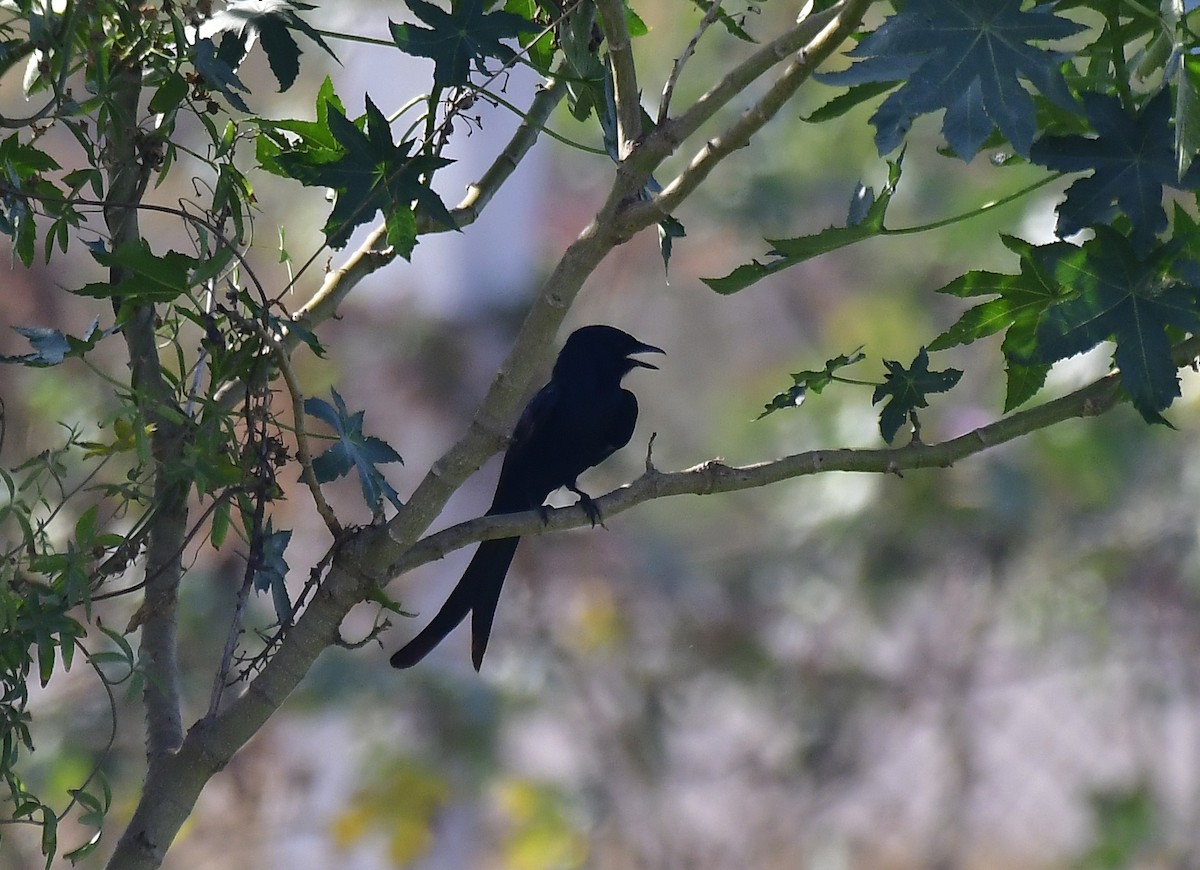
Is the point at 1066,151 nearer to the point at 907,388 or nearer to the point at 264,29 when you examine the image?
the point at 907,388

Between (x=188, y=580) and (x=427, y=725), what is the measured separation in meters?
1.24

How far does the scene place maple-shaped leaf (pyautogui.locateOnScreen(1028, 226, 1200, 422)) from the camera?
4.74ft

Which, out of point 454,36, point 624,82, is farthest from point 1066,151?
point 454,36

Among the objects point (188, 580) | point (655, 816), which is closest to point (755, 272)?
point (188, 580)

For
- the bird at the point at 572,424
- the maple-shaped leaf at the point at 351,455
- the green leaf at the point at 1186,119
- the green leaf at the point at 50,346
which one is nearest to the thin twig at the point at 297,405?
the maple-shaped leaf at the point at 351,455

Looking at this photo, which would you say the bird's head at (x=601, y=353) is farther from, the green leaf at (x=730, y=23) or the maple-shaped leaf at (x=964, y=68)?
the maple-shaped leaf at (x=964, y=68)

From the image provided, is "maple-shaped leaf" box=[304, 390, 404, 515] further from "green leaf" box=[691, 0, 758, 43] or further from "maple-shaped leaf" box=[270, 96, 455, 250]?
"green leaf" box=[691, 0, 758, 43]

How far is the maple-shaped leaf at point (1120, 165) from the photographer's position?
145cm

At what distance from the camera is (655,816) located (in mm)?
6422

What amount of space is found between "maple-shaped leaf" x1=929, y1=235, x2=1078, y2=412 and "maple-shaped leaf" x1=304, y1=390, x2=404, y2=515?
74 cm

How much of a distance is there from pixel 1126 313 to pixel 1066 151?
8.1 inches

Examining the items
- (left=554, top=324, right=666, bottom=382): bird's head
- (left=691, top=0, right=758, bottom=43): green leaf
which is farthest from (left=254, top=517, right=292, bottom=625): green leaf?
(left=554, top=324, right=666, bottom=382): bird's head

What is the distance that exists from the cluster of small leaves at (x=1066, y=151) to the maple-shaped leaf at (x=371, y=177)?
1.23 ft

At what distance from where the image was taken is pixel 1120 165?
1.45m
